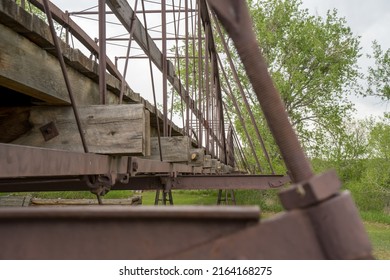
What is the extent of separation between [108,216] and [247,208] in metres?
0.25

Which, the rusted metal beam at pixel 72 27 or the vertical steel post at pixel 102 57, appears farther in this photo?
the rusted metal beam at pixel 72 27

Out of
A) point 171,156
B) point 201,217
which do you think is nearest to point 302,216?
point 201,217

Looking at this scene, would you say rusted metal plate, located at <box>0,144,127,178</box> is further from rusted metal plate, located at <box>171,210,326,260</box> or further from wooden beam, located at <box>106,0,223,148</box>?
wooden beam, located at <box>106,0,223,148</box>

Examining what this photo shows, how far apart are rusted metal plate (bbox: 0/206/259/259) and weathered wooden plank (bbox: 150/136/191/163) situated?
3390 millimetres

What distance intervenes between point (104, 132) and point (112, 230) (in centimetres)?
148

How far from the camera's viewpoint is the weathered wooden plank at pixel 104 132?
2258 millimetres

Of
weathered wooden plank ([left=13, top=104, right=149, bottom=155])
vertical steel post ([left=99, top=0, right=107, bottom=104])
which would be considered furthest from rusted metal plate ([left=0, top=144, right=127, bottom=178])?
vertical steel post ([left=99, top=0, right=107, bottom=104])

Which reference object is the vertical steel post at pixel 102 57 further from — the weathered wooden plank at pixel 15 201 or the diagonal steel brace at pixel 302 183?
the weathered wooden plank at pixel 15 201

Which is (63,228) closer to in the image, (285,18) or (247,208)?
(247,208)

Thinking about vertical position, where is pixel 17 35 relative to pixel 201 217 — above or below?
above

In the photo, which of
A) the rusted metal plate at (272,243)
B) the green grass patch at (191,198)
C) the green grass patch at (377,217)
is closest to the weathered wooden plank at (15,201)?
the green grass patch at (191,198)

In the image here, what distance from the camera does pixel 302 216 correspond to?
832 mm

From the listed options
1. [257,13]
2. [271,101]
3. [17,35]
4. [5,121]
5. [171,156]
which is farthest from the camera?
[257,13]

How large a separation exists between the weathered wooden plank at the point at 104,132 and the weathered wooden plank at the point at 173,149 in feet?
6.49
